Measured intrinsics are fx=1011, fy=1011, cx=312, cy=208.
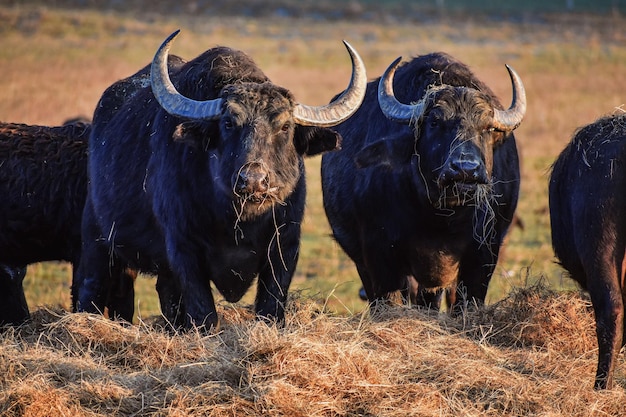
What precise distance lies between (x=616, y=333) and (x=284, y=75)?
2692cm

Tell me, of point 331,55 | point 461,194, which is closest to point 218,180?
point 461,194

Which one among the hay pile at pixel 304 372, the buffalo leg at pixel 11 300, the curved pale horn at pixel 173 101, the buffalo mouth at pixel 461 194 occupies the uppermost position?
the curved pale horn at pixel 173 101

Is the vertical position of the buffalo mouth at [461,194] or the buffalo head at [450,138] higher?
the buffalo head at [450,138]

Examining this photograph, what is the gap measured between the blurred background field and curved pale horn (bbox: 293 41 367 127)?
1.62 m

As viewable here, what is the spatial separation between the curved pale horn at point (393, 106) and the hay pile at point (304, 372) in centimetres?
161

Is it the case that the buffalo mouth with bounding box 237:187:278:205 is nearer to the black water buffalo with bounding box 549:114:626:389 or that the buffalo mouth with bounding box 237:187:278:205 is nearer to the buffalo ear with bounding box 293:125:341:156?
the buffalo ear with bounding box 293:125:341:156

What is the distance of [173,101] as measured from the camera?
287 inches

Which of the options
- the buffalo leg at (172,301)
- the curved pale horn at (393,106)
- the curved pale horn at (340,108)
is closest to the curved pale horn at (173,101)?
the curved pale horn at (340,108)

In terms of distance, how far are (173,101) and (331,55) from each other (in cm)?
3221

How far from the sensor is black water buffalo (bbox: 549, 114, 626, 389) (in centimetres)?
616

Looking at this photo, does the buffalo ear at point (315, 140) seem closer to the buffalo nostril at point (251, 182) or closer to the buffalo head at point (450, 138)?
the buffalo head at point (450, 138)

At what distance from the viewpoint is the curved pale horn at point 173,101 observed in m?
7.13

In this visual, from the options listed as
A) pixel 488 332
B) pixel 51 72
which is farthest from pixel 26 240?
pixel 51 72

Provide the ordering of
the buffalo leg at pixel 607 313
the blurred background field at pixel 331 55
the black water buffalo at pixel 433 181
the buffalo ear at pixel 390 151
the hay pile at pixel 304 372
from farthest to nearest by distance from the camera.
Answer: the blurred background field at pixel 331 55 → the buffalo ear at pixel 390 151 → the black water buffalo at pixel 433 181 → the buffalo leg at pixel 607 313 → the hay pile at pixel 304 372
